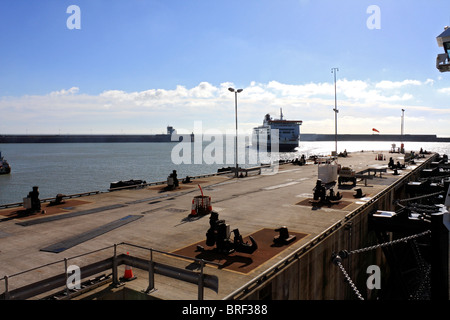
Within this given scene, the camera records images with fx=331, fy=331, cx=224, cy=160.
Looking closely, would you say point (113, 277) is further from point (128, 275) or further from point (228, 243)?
point (228, 243)

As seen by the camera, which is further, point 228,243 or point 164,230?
point 164,230

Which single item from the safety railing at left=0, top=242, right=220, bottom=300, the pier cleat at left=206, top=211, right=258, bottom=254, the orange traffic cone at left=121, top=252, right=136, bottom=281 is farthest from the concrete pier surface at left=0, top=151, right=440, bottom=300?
the safety railing at left=0, top=242, right=220, bottom=300

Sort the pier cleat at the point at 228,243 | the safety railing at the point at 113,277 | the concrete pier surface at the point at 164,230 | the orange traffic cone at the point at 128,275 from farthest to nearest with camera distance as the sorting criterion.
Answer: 1. the pier cleat at the point at 228,243
2. the concrete pier surface at the point at 164,230
3. the orange traffic cone at the point at 128,275
4. the safety railing at the point at 113,277

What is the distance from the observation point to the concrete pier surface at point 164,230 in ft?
41.7

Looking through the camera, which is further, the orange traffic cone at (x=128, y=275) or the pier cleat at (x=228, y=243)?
the pier cleat at (x=228, y=243)

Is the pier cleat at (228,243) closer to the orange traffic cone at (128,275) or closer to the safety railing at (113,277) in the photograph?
the orange traffic cone at (128,275)

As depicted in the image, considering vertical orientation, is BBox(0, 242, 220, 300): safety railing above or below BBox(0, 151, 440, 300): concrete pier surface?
above

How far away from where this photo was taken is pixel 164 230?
19016mm

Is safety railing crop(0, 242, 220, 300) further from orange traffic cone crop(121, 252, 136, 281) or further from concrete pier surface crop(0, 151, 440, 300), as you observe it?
concrete pier surface crop(0, 151, 440, 300)

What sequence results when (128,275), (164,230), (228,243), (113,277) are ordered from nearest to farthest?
1. (113,277)
2. (128,275)
3. (228,243)
4. (164,230)

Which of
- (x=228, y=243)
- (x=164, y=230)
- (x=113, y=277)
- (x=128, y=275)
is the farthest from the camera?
(x=164, y=230)

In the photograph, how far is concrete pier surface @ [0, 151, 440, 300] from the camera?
12706 millimetres

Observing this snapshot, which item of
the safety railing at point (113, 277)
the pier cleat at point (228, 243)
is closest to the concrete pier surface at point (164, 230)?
the pier cleat at point (228, 243)

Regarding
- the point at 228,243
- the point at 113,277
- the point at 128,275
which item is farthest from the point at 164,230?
the point at 113,277
